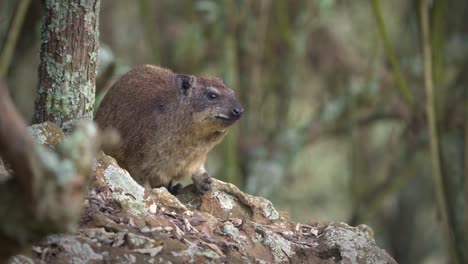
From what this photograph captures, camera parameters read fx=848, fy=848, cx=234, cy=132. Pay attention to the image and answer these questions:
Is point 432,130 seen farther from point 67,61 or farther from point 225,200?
point 67,61

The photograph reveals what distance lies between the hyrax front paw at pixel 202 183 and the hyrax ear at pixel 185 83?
1144mm

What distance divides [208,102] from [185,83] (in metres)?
0.33

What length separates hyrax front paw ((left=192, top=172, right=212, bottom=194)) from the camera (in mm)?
6383

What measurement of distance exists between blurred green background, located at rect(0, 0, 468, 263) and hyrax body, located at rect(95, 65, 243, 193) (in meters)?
2.06

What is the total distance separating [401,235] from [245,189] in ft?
15.6

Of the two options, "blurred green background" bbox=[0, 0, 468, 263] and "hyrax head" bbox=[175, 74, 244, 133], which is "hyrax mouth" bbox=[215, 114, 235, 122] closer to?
"hyrax head" bbox=[175, 74, 244, 133]

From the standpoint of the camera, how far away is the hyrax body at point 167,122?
721 cm

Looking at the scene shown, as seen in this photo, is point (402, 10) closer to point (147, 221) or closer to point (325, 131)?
point (325, 131)

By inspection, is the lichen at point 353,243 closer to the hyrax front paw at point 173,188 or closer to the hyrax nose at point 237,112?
the hyrax front paw at point 173,188

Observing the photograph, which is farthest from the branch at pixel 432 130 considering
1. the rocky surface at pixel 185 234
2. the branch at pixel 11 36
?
the branch at pixel 11 36

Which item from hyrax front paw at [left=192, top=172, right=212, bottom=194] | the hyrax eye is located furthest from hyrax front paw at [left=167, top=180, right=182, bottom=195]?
the hyrax eye

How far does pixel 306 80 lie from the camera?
14.7 m

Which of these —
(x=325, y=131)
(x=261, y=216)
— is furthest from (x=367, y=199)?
(x=261, y=216)

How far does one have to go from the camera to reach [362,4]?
47.4 ft
